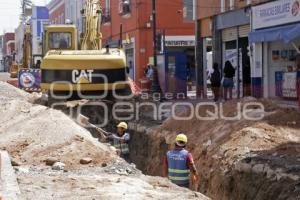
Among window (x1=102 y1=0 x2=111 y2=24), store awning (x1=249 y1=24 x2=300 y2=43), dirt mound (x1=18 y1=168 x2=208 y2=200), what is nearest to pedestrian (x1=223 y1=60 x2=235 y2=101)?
store awning (x1=249 y1=24 x2=300 y2=43)

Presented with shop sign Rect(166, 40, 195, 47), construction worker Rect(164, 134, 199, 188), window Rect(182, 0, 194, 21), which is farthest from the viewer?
shop sign Rect(166, 40, 195, 47)

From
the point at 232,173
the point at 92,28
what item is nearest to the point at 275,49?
the point at 92,28

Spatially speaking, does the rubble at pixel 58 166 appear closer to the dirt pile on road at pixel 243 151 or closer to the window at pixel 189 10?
the dirt pile on road at pixel 243 151

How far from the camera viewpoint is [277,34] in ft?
70.4

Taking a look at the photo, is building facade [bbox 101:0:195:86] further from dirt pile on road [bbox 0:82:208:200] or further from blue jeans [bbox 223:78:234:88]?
dirt pile on road [bbox 0:82:208:200]

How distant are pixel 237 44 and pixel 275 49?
326 cm

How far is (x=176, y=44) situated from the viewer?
1571 inches

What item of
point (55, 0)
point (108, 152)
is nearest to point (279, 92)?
point (108, 152)

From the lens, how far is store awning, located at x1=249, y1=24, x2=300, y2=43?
19.9 meters

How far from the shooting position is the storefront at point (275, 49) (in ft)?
69.5

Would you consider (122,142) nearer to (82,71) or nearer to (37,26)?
(82,71)

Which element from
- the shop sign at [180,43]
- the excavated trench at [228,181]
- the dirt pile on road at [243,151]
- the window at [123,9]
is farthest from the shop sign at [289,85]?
the window at [123,9]

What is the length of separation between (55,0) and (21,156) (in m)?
63.0

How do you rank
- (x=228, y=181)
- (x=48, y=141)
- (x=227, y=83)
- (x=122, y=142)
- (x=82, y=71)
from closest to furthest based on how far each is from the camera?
(x=228, y=181)
(x=48, y=141)
(x=122, y=142)
(x=82, y=71)
(x=227, y=83)
